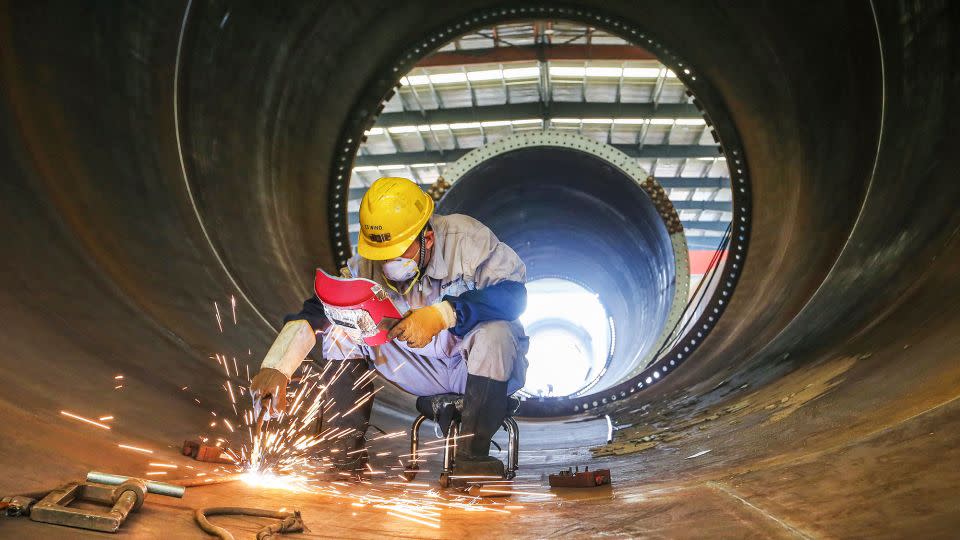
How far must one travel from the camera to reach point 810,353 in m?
2.71

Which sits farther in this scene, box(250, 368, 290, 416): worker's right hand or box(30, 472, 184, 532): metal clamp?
box(250, 368, 290, 416): worker's right hand

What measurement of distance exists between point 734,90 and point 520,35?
417cm

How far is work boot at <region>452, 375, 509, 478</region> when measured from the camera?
86.9 inches

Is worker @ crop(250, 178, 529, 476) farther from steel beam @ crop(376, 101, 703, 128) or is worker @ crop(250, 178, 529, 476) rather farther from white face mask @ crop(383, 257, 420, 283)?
steel beam @ crop(376, 101, 703, 128)

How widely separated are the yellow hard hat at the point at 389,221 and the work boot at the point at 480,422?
18.9 inches

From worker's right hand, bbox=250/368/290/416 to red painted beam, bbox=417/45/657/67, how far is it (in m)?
5.90

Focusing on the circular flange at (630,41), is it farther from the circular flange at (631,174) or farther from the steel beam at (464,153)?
the steel beam at (464,153)

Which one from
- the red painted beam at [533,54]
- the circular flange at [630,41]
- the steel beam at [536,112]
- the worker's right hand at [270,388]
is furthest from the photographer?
the steel beam at [536,112]

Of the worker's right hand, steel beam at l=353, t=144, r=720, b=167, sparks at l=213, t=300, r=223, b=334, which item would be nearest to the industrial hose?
the worker's right hand

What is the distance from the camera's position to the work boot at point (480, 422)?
221 centimetres

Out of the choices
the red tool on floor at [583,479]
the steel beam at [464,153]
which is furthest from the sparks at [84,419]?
the steel beam at [464,153]

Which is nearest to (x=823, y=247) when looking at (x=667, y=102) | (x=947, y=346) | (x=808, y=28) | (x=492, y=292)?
(x=808, y=28)

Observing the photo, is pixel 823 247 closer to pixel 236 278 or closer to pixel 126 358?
pixel 236 278

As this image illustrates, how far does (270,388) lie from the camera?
85.0 inches
